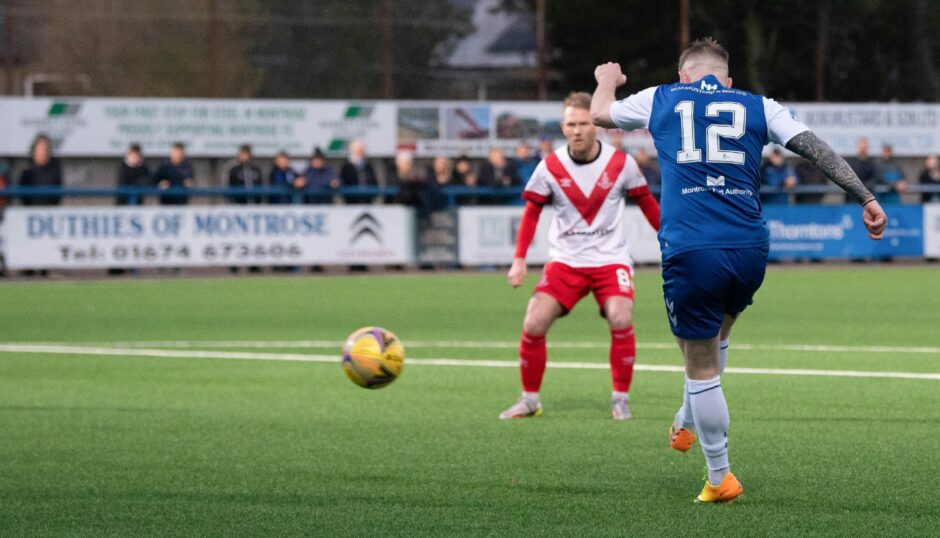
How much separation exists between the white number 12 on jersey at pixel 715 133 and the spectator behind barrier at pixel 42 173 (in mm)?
20760

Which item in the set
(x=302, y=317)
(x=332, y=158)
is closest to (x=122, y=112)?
(x=332, y=158)

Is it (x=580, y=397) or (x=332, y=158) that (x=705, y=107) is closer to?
(x=580, y=397)

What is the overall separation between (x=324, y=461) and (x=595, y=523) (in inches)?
84.2

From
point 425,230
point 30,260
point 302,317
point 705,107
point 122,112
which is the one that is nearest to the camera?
point 705,107

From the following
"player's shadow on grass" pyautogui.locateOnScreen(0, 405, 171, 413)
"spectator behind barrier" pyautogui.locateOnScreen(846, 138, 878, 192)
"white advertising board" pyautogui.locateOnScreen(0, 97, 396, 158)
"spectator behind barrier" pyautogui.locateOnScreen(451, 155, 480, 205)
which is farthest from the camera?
"white advertising board" pyautogui.locateOnScreen(0, 97, 396, 158)

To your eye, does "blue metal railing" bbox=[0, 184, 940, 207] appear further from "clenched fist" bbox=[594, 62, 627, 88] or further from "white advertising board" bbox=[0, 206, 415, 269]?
"clenched fist" bbox=[594, 62, 627, 88]

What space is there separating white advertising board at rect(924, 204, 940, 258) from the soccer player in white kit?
792 inches

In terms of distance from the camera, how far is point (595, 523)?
6.21 meters

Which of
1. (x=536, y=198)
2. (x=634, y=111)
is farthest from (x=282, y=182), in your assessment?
(x=634, y=111)

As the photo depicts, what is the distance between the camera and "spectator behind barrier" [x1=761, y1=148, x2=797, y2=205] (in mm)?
28906

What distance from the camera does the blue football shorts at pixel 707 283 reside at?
6.50 m

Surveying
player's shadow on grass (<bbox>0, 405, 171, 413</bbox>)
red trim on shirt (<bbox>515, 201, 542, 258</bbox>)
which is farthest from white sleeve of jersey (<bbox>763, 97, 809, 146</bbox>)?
player's shadow on grass (<bbox>0, 405, 171, 413</bbox>)

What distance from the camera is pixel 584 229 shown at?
10.1 metres

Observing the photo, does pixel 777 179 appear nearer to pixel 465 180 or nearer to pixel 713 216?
pixel 465 180
